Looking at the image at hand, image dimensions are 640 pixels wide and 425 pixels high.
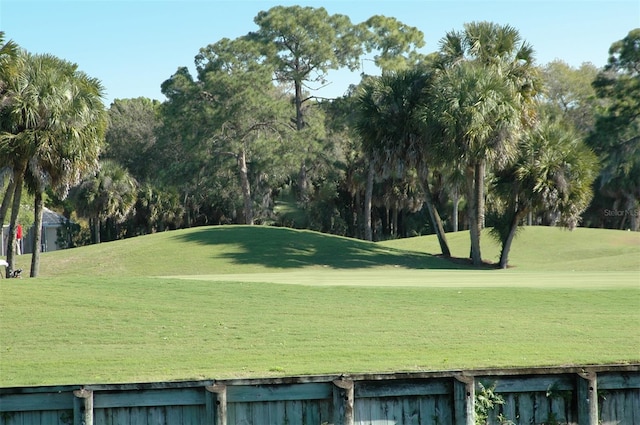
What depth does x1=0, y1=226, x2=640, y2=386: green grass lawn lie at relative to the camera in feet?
43.5

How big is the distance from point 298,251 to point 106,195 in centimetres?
2272

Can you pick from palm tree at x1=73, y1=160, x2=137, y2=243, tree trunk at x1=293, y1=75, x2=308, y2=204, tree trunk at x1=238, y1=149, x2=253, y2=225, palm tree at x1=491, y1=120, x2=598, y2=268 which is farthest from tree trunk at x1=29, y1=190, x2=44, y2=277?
tree trunk at x1=293, y1=75, x2=308, y2=204

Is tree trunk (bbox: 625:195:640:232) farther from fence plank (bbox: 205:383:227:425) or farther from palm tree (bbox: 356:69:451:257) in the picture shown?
fence plank (bbox: 205:383:227:425)

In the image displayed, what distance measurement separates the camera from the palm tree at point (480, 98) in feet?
122

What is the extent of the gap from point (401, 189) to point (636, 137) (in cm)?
1503

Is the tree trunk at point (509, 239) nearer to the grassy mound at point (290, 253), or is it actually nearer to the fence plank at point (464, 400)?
the grassy mound at point (290, 253)

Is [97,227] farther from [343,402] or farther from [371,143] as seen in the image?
[343,402]

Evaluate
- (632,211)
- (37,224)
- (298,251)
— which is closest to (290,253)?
(298,251)

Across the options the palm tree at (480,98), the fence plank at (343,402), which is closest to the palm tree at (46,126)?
the palm tree at (480,98)

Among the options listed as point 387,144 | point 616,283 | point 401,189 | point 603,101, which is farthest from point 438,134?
point 603,101

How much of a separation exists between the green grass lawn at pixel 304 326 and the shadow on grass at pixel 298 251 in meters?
12.5

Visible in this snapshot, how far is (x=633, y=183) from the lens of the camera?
61250mm

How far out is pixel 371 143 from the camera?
139 feet

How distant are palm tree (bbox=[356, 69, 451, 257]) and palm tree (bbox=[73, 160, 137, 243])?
23057 millimetres
